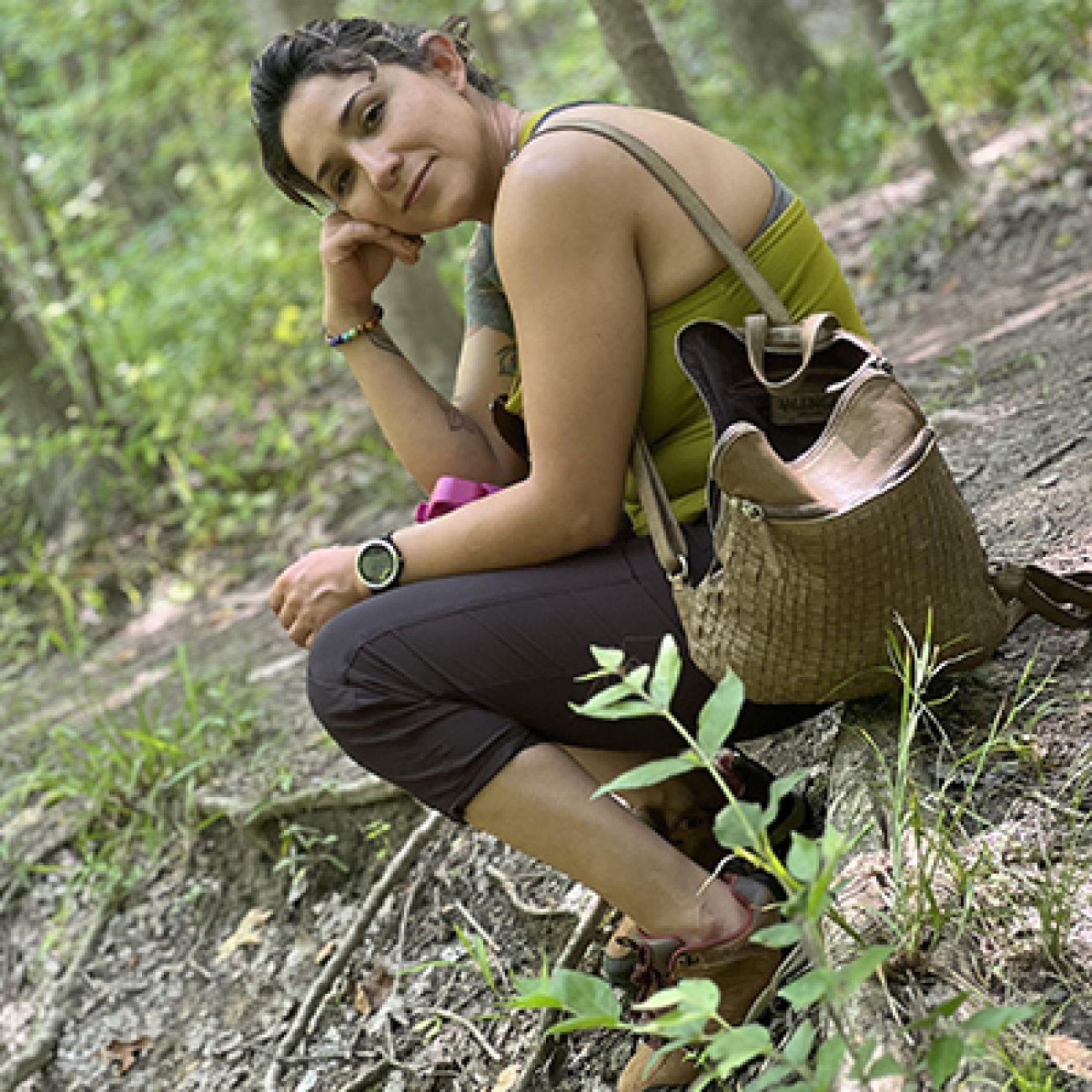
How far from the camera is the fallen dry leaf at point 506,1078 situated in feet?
7.63

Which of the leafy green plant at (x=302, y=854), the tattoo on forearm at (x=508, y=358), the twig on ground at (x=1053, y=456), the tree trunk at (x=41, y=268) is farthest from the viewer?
the tree trunk at (x=41, y=268)

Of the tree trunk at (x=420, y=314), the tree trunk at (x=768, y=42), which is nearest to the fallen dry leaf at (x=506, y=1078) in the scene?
the tree trunk at (x=420, y=314)

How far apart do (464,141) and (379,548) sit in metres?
0.68

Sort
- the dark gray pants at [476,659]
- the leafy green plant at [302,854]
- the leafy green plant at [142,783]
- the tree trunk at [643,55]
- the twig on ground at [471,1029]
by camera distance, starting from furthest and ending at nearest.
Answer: the tree trunk at [643,55], the leafy green plant at [142,783], the leafy green plant at [302,854], the twig on ground at [471,1029], the dark gray pants at [476,659]

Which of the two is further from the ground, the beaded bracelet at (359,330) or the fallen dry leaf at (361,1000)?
the beaded bracelet at (359,330)

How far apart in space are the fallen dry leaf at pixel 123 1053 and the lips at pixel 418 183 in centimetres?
225

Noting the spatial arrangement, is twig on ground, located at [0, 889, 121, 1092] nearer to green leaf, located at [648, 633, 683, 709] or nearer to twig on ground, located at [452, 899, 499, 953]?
twig on ground, located at [452, 899, 499, 953]

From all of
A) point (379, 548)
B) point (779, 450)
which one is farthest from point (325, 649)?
point (779, 450)

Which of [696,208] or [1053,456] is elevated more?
[696,208]

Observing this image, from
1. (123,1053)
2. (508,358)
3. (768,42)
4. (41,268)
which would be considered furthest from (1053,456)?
(768,42)

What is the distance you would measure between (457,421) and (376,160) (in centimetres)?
64

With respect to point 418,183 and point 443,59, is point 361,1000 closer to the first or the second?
point 418,183

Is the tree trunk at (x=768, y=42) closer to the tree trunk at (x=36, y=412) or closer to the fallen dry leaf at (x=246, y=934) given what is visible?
the tree trunk at (x=36, y=412)

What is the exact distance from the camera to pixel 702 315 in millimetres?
2053
